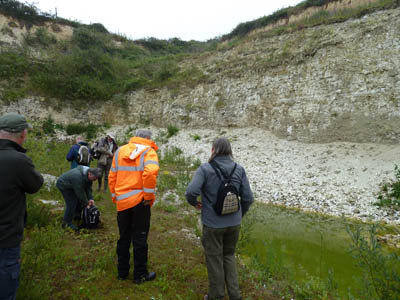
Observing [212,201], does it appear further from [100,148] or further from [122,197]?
[100,148]

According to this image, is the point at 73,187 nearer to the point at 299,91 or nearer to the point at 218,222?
the point at 218,222

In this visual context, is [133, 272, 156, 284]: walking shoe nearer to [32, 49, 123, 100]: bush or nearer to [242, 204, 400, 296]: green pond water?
[242, 204, 400, 296]: green pond water

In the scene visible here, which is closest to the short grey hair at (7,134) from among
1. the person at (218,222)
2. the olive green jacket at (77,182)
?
the person at (218,222)

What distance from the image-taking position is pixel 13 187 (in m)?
2.02

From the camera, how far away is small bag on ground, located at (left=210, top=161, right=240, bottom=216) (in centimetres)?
282

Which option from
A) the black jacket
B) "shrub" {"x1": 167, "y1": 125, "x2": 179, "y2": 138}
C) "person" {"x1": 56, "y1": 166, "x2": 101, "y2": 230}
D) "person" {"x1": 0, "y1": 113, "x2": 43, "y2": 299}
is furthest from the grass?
"shrub" {"x1": 167, "y1": 125, "x2": 179, "y2": 138}

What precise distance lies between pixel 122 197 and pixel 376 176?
30.4ft

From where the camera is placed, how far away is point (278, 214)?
750cm

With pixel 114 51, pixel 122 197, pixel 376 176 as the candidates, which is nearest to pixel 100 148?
pixel 122 197

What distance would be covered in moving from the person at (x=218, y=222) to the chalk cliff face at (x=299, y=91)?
10546 mm

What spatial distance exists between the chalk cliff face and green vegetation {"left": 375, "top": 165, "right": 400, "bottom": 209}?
3.23m

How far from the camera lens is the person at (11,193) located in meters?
1.98

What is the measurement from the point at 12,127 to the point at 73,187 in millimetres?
2722

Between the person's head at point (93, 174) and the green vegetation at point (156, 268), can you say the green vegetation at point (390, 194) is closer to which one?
the green vegetation at point (156, 268)
